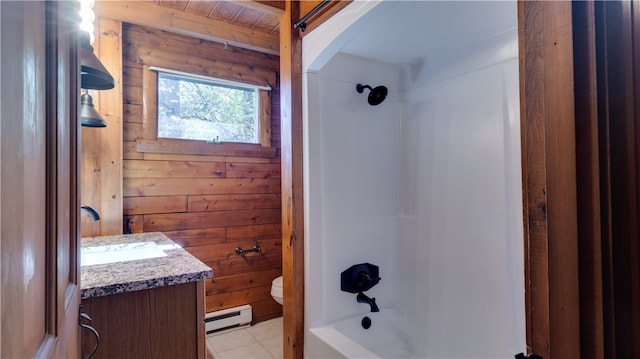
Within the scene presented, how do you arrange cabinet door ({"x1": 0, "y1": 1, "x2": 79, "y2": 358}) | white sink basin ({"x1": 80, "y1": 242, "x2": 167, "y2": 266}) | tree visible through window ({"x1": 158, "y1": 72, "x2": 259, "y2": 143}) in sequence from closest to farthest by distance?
cabinet door ({"x1": 0, "y1": 1, "x2": 79, "y2": 358})
white sink basin ({"x1": 80, "y1": 242, "x2": 167, "y2": 266})
tree visible through window ({"x1": 158, "y1": 72, "x2": 259, "y2": 143})

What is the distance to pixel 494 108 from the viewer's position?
183 centimetres

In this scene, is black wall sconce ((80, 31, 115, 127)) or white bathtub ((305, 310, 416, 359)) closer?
black wall sconce ((80, 31, 115, 127))

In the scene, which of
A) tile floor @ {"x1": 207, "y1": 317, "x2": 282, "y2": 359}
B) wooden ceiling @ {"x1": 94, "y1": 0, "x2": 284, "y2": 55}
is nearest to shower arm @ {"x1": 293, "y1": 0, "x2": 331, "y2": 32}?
wooden ceiling @ {"x1": 94, "y1": 0, "x2": 284, "y2": 55}

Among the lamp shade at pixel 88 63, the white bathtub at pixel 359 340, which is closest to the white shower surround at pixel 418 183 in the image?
the white bathtub at pixel 359 340

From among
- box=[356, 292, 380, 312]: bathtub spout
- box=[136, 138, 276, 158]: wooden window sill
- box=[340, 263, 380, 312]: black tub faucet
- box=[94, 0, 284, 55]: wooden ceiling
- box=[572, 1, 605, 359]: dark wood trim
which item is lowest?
box=[356, 292, 380, 312]: bathtub spout

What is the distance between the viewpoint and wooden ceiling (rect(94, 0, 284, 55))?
2.31m

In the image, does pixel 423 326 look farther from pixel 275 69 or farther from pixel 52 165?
pixel 275 69

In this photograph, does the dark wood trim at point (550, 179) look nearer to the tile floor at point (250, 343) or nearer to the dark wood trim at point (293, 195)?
the dark wood trim at point (293, 195)

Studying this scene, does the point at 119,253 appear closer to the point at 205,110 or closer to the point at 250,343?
the point at 250,343

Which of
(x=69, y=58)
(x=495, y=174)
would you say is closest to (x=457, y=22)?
(x=495, y=174)

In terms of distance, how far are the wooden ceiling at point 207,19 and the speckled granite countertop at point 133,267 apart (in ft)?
5.21

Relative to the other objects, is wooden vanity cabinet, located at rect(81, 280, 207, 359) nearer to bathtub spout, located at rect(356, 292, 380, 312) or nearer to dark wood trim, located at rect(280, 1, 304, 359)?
dark wood trim, located at rect(280, 1, 304, 359)

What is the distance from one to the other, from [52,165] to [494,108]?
1959mm

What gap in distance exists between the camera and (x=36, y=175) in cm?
43
